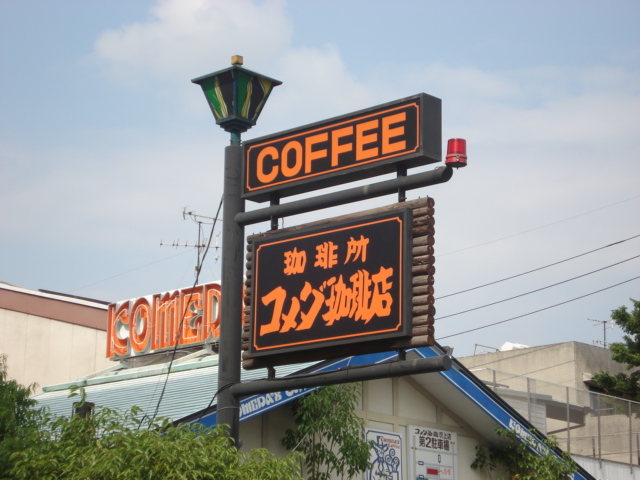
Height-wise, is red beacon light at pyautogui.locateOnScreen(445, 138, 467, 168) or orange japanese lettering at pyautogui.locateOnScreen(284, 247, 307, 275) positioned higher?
red beacon light at pyautogui.locateOnScreen(445, 138, 467, 168)

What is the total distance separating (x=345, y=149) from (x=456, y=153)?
59.2 inches

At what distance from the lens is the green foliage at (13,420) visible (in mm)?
11070

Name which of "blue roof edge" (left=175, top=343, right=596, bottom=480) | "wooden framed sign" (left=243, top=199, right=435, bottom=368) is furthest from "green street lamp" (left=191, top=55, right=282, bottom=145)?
"blue roof edge" (left=175, top=343, right=596, bottom=480)

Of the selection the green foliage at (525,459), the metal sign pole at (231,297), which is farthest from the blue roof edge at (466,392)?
the metal sign pole at (231,297)

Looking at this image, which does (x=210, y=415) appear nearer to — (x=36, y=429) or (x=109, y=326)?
(x=36, y=429)

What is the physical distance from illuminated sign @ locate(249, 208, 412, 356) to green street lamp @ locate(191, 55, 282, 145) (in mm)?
1633

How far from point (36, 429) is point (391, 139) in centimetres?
504

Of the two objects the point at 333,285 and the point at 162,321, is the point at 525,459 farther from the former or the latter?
the point at 333,285

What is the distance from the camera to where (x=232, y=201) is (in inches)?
485

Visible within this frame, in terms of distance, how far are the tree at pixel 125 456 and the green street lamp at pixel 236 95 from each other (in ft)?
12.4

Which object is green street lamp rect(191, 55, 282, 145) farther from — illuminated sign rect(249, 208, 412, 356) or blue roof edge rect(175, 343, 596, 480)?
blue roof edge rect(175, 343, 596, 480)

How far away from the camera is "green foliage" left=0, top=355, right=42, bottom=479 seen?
11.1 meters

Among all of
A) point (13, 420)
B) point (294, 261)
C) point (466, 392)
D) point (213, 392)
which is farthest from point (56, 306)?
point (294, 261)

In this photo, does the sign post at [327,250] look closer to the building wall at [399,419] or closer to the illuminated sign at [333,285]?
the illuminated sign at [333,285]
